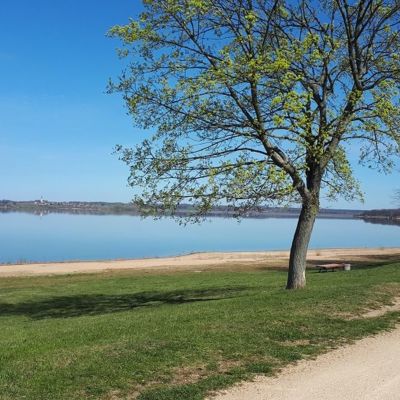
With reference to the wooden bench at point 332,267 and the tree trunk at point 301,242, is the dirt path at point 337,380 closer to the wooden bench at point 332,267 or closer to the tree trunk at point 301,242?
the tree trunk at point 301,242

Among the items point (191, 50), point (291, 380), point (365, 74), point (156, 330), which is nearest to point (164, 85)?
point (191, 50)

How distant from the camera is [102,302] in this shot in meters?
17.8

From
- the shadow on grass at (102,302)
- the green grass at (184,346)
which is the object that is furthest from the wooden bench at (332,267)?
the green grass at (184,346)

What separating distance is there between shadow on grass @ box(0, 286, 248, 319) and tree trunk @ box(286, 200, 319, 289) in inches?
95.8

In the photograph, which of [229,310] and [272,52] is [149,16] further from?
[229,310]

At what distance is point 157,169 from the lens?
13156mm

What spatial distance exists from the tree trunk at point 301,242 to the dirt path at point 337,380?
234 inches

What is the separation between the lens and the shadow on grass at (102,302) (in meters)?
16.0

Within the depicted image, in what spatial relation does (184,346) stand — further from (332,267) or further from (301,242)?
(332,267)

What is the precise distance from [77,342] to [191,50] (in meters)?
7.65

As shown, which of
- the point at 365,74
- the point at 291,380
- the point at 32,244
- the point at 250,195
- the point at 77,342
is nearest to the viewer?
the point at 291,380

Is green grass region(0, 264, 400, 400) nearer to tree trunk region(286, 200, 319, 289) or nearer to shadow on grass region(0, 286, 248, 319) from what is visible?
tree trunk region(286, 200, 319, 289)

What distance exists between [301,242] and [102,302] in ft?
23.6

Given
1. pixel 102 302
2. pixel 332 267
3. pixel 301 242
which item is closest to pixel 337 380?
pixel 301 242
